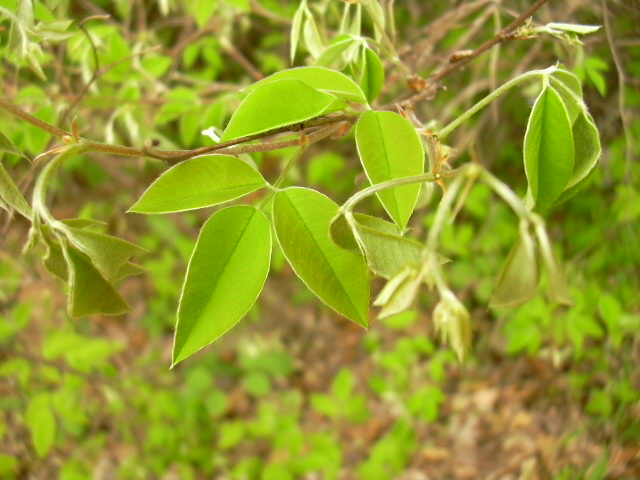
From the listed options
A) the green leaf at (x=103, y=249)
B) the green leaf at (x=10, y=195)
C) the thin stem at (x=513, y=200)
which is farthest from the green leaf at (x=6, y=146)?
the thin stem at (x=513, y=200)

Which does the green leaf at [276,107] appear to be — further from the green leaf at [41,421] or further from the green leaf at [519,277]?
the green leaf at [41,421]

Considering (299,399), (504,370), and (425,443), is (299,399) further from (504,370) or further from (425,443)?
(504,370)

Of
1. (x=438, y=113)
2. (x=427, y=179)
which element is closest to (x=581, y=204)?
(x=438, y=113)

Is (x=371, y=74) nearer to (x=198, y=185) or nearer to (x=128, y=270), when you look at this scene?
(x=198, y=185)

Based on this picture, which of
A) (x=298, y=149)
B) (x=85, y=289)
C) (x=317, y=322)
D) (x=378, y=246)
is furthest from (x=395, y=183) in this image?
(x=317, y=322)

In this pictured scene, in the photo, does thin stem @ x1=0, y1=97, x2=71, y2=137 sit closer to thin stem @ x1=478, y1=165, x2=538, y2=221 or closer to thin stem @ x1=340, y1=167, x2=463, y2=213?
thin stem @ x1=340, y1=167, x2=463, y2=213

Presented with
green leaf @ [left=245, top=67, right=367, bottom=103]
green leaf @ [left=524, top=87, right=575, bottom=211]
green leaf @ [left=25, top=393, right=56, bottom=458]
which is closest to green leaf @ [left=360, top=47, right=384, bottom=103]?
green leaf @ [left=245, top=67, right=367, bottom=103]
